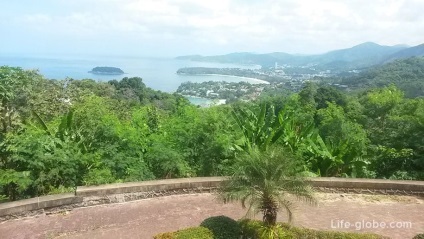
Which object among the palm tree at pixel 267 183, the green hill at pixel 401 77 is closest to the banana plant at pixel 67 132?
the palm tree at pixel 267 183

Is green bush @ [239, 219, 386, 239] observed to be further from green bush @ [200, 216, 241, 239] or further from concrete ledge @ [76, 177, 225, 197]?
concrete ledge @ [76, 177, 225, 197]

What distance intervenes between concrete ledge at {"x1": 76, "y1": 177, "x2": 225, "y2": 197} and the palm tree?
65.0 inches

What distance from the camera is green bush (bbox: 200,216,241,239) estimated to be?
687cm

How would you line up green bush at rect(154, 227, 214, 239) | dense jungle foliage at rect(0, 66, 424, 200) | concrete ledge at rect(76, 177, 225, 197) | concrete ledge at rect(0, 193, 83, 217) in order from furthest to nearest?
dense jungle foliage at rect(0, 66, 424, 200)
concrete ledge at rect(76, 177, 225, 197)
concrete ledge at rect(0, 193, 83, 217)
green bush at rect(154, 227, 214, 239)

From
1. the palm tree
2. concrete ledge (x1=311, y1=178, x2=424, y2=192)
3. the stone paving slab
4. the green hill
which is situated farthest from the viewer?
the green hill

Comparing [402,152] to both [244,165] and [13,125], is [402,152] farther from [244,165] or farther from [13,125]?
[13,125]

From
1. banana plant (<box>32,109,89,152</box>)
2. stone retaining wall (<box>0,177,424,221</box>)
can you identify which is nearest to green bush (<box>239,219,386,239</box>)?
stone retaining wall (<box>0,177,424,221</box>)

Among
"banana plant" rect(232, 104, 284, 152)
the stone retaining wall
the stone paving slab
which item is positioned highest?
"banana plant" rect(232, 104, 284, 152)

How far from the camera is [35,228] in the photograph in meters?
7.33

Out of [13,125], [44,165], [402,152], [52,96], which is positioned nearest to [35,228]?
[44,165]

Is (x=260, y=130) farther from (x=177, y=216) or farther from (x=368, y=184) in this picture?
(x=177, y=216)

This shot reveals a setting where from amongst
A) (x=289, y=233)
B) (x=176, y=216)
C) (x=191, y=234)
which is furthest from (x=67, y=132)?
(x=289, y=233)

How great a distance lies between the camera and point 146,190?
350 inches

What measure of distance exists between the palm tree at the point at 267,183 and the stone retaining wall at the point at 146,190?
188cm
